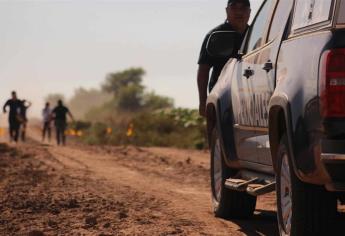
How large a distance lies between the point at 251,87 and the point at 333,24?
2.01 meters

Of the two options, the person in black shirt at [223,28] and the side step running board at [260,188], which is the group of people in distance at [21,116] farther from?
the side step running board at [260,188]

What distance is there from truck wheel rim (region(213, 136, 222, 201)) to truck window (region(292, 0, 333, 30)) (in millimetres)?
2664

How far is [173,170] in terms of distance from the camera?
1614cm

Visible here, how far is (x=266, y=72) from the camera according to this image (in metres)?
6.80

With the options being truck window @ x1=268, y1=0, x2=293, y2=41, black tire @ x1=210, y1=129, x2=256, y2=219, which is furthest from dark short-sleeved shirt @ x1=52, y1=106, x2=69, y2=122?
truck window @ x1=268, y1=0, x2=293, y2=41

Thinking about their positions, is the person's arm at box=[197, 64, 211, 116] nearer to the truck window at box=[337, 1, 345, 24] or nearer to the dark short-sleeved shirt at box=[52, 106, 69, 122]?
the truck window at box=[337, 1, 345, 24]

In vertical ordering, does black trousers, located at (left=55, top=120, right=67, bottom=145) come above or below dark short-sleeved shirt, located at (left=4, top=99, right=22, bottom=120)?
below

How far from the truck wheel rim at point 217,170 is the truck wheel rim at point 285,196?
2483 millimetres

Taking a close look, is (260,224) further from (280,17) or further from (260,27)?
(280,17)

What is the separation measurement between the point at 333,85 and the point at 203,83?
4.72 m

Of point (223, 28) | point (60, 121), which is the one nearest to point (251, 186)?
point (223, 28)

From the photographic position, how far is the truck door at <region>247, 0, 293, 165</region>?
6660 millimetres

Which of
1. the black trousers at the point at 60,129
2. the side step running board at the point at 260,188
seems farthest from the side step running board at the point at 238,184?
the black trousers at the point at 60,129

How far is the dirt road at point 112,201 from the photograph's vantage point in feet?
26.2
